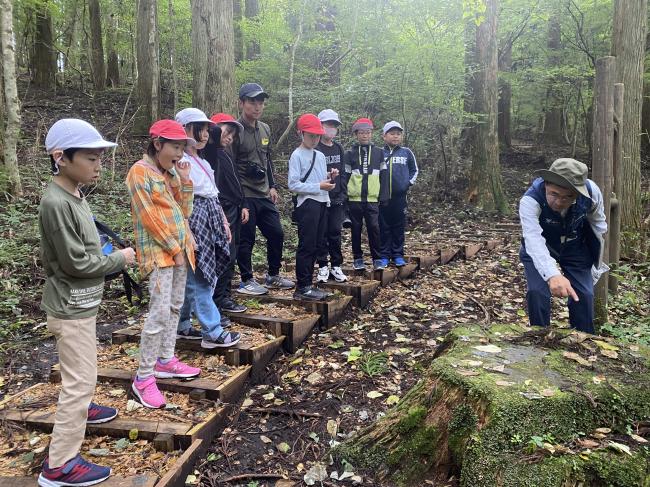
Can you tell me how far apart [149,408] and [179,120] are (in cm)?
230

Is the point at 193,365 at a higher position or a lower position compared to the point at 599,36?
lower

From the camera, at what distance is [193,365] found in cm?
416

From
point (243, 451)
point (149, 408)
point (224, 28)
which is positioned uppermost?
point (224, 28)

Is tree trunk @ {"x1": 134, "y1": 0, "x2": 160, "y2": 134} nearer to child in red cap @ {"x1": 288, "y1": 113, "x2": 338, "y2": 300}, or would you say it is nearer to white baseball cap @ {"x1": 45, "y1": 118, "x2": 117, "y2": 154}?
child in red cap @ {"x1": 288, "y1": 113, "x2": 338, "y2": 300}

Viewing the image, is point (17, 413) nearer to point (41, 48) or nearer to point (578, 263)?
point (578, 263)

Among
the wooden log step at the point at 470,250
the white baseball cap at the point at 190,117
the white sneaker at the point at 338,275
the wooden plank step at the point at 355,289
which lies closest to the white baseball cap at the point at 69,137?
the white baseball cap at the point at 190,117

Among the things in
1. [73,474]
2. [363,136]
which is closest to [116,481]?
[73,474]

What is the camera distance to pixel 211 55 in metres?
7.11

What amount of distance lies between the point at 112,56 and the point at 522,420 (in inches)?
871

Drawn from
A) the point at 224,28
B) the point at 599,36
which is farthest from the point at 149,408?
the point at 599,36

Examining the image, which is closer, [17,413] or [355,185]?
[17,413]

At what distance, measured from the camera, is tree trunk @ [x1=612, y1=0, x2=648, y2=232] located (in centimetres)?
737

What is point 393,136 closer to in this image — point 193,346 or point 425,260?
point 425,260

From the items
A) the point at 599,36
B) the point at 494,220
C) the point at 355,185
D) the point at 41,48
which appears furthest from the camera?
the point at 41,48
